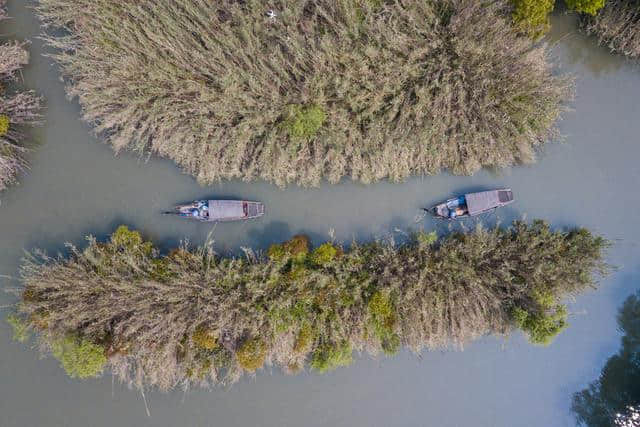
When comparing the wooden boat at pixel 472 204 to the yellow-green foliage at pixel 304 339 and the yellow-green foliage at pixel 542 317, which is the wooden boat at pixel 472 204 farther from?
the yellow-green foliage at pixel 304 339

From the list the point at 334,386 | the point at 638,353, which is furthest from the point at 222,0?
the point at 638,353

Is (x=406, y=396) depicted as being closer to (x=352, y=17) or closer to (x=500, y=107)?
Result: (x=500, y=107)

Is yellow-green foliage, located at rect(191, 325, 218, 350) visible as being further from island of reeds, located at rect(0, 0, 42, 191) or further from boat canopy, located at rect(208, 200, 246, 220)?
island of reeds, located at rect(0, 0, 42, 191)

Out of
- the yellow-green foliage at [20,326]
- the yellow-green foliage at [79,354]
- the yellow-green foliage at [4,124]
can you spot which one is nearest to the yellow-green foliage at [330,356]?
the yellow-green foliage at [79,354]

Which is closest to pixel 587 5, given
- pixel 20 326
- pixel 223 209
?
pixel 223 209

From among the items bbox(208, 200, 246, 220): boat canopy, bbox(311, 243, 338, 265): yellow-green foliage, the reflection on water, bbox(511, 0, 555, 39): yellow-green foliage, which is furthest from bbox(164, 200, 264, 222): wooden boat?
the reflection on water

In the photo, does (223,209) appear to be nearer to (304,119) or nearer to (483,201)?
(304,119)
